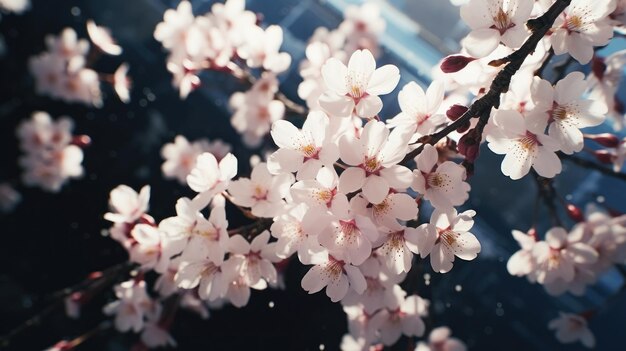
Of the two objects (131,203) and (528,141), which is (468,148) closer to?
(528,141)

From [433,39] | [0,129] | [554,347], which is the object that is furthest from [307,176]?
[0,129]

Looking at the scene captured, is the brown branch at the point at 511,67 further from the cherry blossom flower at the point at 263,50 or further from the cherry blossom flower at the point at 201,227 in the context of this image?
the cherry blossom flower at the point at 263,50

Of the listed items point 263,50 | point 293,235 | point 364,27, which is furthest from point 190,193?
point 293,235

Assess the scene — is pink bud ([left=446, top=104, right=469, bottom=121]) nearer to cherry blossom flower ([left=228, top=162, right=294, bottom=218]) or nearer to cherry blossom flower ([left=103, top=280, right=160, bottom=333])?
cherry blossom flower ([left=228, top=162, right=294, bottom=218])

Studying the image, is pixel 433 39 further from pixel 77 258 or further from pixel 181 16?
pixel 77 258

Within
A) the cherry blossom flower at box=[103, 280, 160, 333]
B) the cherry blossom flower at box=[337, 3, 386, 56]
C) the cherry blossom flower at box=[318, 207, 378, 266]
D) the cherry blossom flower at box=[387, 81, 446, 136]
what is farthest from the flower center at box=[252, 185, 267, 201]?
the cherry blossom flower at box=[337, 3, 386, 56]

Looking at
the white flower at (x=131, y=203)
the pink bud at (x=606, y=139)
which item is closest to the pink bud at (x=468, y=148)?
the pink bud at (x=606, y=139)
